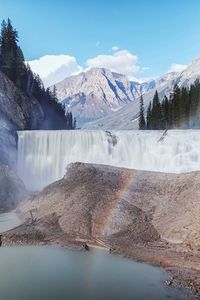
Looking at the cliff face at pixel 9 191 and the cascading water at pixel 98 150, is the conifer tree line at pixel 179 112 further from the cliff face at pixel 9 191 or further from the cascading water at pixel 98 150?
the cliff face at pixel 9 191

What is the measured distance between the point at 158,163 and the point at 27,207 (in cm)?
2182

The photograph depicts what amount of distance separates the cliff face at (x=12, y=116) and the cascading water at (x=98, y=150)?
210cm

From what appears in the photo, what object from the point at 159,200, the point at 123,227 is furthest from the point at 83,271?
the point at 159,200

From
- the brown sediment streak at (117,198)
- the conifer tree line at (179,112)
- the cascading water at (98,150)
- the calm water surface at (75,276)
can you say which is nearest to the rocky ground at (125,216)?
the brown sediment streak at (117,198)

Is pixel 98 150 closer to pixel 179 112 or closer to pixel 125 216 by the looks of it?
pixel 125 216

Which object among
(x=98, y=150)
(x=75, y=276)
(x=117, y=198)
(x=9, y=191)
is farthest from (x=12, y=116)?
(x=75, y=276)

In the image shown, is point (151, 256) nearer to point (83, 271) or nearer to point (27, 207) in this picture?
point (83, 271)

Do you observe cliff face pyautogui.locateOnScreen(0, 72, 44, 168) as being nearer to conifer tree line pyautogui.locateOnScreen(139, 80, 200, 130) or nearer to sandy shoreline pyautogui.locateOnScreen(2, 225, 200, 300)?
sandy shoreline pyautogui.locateOnScreen(2, 225, 200, 300)

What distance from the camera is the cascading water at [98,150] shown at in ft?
177

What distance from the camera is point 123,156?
185 ft

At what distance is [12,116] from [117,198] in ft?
113

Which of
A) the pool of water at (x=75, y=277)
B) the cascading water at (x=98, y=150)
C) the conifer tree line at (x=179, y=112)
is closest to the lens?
the pool of water at (x=75, y=277)

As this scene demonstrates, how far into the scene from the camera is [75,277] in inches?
856

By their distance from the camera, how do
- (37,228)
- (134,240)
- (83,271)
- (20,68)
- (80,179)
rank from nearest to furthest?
1. (83,271)
2. (134,240)
3. (37,228)
4. (80,179)
5. (20,68)
